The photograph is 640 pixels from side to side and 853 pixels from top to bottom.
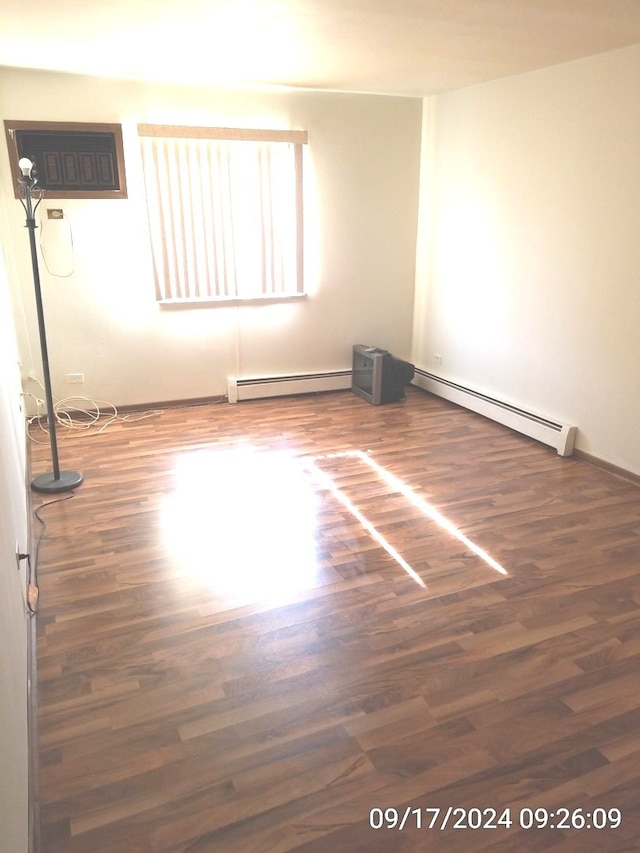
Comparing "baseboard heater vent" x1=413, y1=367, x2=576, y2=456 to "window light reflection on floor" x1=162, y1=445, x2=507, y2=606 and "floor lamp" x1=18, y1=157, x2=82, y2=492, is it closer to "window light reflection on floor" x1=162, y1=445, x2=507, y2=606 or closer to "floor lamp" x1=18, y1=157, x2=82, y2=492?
"window light reflection on floor" x1=162, y1=445, x2=507, y2=606

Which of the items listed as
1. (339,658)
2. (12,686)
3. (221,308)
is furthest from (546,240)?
(12,686)

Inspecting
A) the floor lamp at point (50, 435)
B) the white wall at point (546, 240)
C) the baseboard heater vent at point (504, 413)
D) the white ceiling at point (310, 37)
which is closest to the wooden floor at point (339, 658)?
the floor lamp at point (50, 435)

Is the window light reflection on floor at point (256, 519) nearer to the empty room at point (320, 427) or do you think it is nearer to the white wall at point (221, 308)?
the empty room at point (320, 427)

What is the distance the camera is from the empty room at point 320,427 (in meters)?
1.79

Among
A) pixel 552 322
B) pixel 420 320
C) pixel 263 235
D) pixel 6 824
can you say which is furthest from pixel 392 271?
pixel 6 824

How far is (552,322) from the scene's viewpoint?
417 centimetres

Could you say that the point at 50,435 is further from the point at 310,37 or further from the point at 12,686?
the point at 310,37

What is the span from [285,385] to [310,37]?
2.77 m

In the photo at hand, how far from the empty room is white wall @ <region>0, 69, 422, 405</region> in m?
0.02

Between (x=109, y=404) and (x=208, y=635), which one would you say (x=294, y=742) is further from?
(x=109, y=404)

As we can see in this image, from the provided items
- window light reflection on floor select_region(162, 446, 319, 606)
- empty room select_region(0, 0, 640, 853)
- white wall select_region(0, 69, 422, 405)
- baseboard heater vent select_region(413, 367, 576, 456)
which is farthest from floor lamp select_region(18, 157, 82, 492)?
baseboard heater vent select_region(413, 367, 576, 456)

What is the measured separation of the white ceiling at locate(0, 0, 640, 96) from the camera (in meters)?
2.75

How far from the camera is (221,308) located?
5.09m

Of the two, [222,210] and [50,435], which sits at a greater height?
[222,210]
